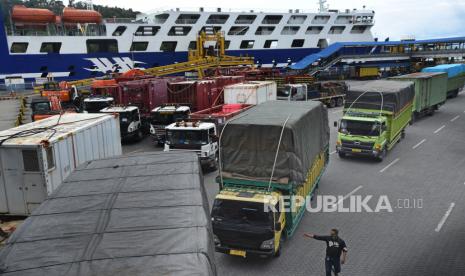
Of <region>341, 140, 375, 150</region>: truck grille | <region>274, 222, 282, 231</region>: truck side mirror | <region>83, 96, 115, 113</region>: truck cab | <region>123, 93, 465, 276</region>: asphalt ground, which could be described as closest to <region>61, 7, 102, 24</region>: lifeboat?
<region>83, 96, 115, 113</region>: truck cab

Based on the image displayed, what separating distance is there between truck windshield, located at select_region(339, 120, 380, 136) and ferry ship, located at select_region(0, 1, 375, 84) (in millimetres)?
31877

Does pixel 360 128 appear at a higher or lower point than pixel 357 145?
higher

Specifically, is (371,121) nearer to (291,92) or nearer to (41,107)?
(291,92)

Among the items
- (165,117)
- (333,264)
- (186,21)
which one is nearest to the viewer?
(333,264)

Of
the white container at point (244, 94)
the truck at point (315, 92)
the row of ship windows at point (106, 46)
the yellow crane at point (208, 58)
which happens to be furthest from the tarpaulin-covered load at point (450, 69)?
the row of ship windows at point (106, 46)

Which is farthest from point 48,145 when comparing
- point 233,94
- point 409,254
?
point 233,94

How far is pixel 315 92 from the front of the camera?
3259cm

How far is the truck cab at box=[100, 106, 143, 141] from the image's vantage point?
69.8 ft

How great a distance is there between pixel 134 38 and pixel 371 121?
109 feet

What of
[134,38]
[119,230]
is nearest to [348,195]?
[119,230]

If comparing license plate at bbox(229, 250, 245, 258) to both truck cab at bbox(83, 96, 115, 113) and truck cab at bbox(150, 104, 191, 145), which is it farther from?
truck cab at bbox(83, 96, 115, 113)

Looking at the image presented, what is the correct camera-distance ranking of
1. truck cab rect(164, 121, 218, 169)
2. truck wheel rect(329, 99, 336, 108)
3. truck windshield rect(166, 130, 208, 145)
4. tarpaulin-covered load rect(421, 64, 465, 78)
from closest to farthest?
truck cab rect(164, 121, 218, 169) → truck windshield rect(166, 130, 208, 145) → tarpaulin-covered load rect(421, 64, 465, 78) → truck wheel rect(329, 99, 336, 108)

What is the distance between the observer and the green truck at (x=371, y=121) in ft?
55.8

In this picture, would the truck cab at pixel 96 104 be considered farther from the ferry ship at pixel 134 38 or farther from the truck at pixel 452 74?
the truck at pixel 452 74
